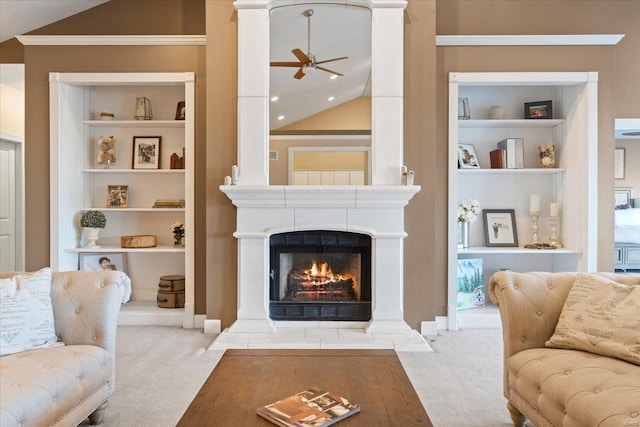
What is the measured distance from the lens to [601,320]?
1987 millimetres

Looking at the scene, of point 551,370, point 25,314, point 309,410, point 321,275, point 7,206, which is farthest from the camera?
point 7,206

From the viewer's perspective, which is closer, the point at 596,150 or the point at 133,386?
the point at 133,386

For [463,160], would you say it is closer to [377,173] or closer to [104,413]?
[377,173]

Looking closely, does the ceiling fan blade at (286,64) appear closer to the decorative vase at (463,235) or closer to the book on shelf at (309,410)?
the decorative vase at (463,235)

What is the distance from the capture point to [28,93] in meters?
4.13

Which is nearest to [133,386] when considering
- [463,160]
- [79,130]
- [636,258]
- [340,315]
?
[340,315]

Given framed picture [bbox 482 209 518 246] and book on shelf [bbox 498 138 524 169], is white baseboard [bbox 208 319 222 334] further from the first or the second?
book on shelf [bbox 498 138 524 169]

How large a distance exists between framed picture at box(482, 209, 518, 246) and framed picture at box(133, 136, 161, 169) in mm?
3304

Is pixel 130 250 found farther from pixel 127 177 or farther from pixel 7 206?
pixel 7 206

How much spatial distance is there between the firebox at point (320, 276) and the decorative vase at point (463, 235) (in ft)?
3.39

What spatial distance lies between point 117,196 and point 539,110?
13.8 ft

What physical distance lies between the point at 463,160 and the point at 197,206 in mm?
2541

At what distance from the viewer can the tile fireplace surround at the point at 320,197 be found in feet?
11.9

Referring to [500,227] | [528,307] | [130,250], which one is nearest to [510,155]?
[500,227]
